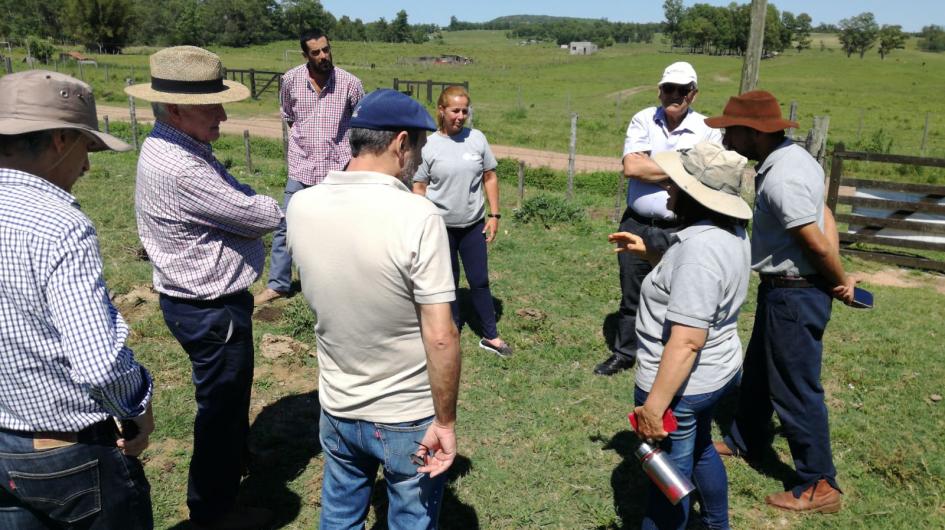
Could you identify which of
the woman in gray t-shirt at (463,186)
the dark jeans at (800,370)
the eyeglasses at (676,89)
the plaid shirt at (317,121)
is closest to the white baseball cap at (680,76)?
the eyeglasses at (676,89)

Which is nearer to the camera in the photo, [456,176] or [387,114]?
[387,114]

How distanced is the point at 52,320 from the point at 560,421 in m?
3.39

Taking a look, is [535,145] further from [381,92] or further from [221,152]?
[381,92]

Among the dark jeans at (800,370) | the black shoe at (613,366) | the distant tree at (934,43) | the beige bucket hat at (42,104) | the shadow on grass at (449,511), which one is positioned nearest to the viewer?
the beige bucket hat at (42,104)

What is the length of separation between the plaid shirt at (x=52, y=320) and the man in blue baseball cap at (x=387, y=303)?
0.68m

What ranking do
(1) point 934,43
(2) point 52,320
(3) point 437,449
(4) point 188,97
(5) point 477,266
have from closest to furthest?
(2) point 52,320 → (3) point 437,449 → (4) point 188,97 → (5) point 477,266 → (1) point 934,43

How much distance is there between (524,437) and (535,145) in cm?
1886

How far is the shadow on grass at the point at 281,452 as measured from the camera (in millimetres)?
3754

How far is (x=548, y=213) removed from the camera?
9664 mm

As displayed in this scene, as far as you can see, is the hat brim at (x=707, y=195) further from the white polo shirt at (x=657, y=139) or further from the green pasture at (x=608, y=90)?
the green pasture at (x=608, y=90)

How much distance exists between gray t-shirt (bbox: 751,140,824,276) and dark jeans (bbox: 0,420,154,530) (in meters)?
3.19

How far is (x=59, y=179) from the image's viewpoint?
2.09 meters

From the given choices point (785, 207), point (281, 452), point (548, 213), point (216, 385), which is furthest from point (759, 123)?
point (548, 213)

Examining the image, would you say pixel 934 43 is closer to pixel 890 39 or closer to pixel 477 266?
pixel 890 39
